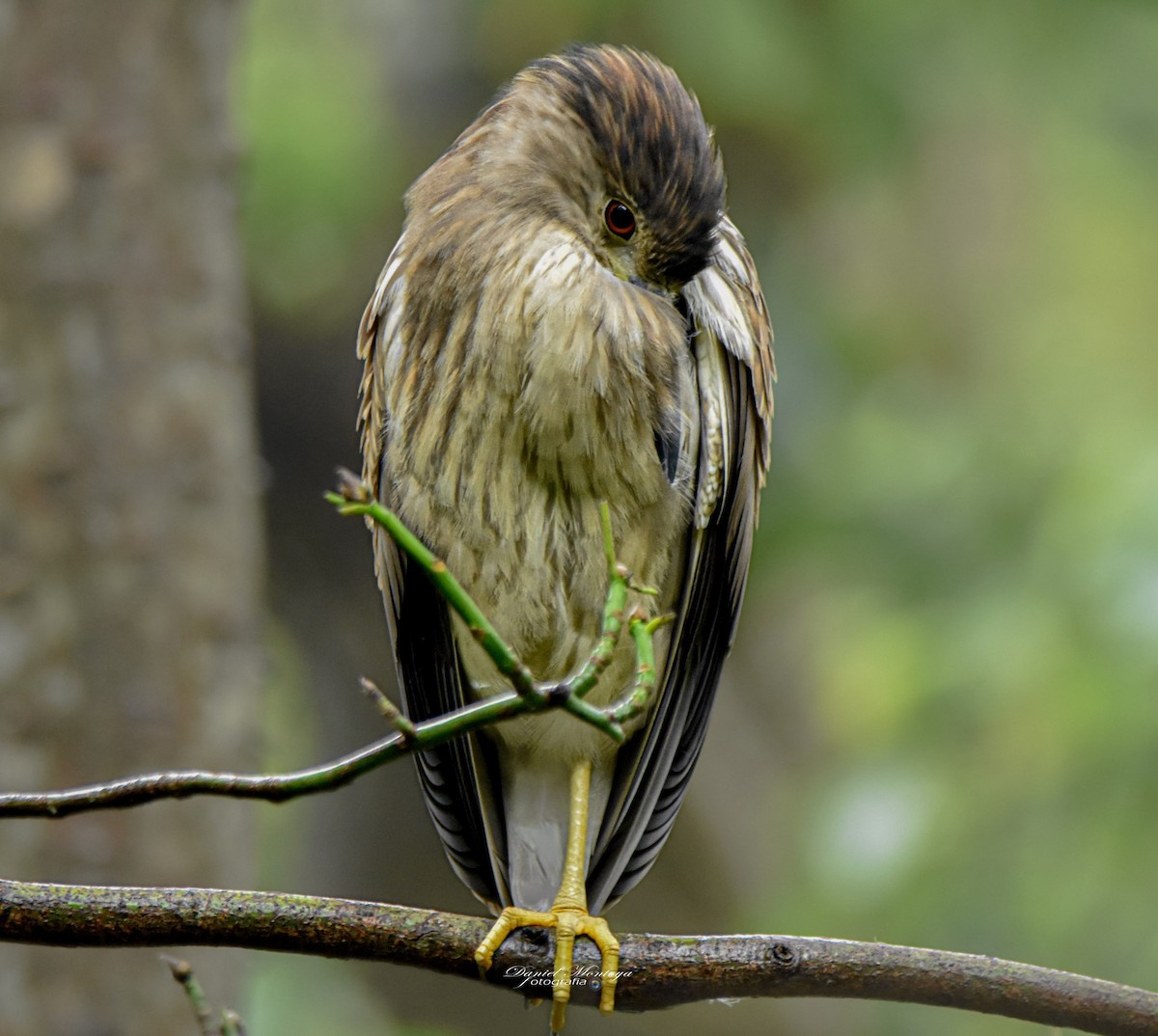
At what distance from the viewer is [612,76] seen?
9.86ft

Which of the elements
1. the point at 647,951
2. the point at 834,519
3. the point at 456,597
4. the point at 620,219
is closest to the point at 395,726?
the point at 456,597

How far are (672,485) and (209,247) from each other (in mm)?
1858

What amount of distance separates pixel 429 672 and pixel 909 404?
10.5 feet

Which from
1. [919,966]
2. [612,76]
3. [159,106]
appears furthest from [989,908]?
[159,106]

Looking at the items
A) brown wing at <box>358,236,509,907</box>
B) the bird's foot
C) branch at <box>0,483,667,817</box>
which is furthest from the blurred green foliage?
branch at <box>0,483,667,817</box>

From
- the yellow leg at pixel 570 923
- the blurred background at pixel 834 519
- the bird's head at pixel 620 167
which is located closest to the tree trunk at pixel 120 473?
the blurred background at pixel 834 519

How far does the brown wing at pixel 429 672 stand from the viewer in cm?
311

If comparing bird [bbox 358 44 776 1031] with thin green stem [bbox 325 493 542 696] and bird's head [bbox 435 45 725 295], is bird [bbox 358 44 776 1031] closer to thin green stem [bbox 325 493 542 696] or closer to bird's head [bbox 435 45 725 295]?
bird's head [bbox 435 45 725 295]

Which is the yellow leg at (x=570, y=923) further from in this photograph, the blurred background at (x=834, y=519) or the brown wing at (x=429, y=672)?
the blurred background at (x=834, y=519)

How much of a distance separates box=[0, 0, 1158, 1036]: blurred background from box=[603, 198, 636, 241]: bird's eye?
4.53 feet

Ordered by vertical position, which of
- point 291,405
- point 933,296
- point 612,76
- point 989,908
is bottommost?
point 989,908

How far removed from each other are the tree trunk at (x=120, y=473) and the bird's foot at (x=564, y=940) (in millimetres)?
1513

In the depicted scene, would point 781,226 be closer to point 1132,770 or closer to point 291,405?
point 291,405

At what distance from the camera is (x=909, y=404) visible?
5.95 meters
